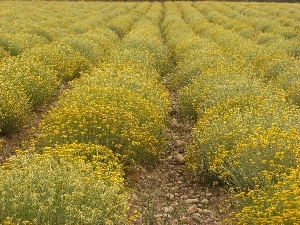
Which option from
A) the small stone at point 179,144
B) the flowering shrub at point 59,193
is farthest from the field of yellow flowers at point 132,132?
the small stone at point 179,144

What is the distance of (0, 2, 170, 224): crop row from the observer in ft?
14.2

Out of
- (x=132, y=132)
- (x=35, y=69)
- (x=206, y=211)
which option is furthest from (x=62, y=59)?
(x=206, y=211)

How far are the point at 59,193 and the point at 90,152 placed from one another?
121 centimetres

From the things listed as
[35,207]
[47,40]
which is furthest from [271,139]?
[47,40]

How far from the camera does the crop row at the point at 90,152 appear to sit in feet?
14.2

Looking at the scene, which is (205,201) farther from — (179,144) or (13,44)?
(13,44)

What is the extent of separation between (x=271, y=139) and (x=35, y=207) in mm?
2987

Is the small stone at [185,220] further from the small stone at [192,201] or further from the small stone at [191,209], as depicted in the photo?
the small stone at [192,201]

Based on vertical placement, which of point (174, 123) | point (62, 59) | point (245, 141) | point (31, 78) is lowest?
point (174, 123)

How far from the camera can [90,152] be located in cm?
563

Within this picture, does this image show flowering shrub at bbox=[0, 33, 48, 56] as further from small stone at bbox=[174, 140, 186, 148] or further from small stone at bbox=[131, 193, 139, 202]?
small stone at bbox=[131, 193, 139, 202]

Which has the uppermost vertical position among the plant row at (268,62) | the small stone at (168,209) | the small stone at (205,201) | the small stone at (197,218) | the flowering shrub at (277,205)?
the flowering shrub at (277,205)

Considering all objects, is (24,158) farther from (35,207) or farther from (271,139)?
(271,139)

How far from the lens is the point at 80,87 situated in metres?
8.20
